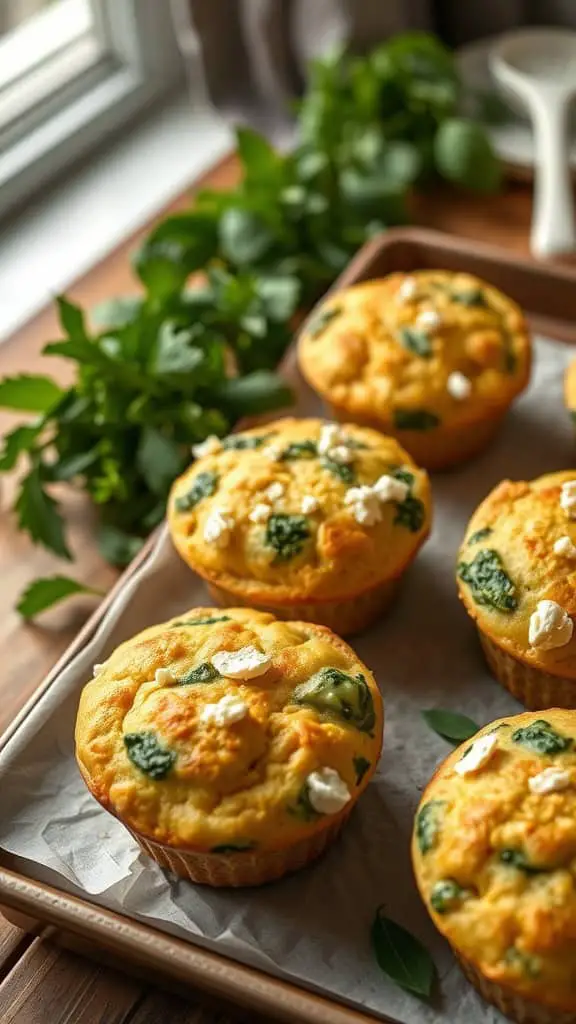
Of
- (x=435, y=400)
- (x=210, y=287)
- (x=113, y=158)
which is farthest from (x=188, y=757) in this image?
(x=113, y=158)

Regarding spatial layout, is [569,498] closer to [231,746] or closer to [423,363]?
[423,363]

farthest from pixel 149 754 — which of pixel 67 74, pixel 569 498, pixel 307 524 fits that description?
pixel 67 74

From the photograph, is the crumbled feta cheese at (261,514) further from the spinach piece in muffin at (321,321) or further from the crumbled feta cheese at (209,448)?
the spinach piece in muffin at (321,321)

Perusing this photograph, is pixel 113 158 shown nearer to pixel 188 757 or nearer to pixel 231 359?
pixel 231 359

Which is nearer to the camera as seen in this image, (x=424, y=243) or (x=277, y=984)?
(x=277, y=984)

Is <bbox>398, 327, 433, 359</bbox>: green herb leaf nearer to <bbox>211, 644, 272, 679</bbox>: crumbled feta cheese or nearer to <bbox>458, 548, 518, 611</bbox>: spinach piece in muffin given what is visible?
<bbox>458, 548, 518, 611</bbox>: spinach piece in muffin
